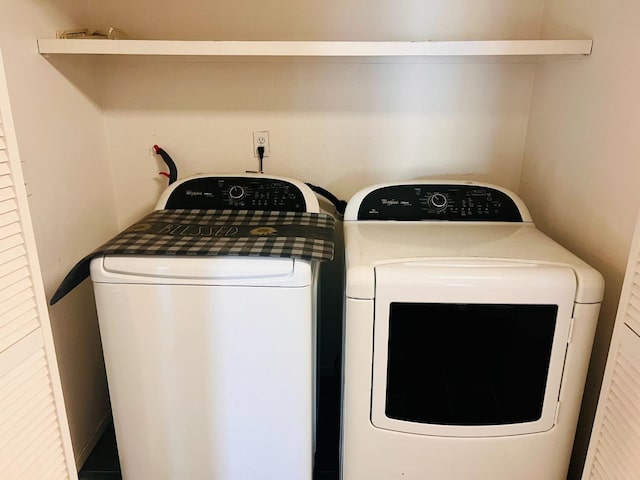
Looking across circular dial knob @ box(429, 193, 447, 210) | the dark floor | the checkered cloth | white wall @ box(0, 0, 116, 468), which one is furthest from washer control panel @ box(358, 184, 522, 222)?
white wall @ box(0, 0, 116, 468)

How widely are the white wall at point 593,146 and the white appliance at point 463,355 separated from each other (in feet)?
0.52

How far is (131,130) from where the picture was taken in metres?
1.82

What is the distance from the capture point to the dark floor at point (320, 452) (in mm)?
1608

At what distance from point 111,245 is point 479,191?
1154 mm

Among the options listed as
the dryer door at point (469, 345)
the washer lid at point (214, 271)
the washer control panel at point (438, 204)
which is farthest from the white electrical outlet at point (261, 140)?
the dryer door at point (469, 345)

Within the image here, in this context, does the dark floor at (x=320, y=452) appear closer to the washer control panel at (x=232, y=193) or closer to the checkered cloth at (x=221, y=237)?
the checkered cloth at (x=221, y=237)

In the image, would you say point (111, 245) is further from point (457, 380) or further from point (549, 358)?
point (549, 358)

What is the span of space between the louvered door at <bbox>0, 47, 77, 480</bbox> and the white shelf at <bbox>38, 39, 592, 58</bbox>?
2.28 feet

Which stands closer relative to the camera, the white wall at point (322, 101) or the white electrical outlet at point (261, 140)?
the white wall at point (322, 101)

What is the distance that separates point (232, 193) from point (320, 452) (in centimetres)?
98

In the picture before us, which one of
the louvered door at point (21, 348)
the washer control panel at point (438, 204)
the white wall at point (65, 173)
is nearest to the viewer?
the louvered door at point (21, 348)

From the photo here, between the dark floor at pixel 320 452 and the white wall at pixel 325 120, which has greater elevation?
the white wall at pixel 325 120

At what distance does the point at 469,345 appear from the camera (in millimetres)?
1199

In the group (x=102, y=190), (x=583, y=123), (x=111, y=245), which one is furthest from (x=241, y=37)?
(x=583, y=123)
